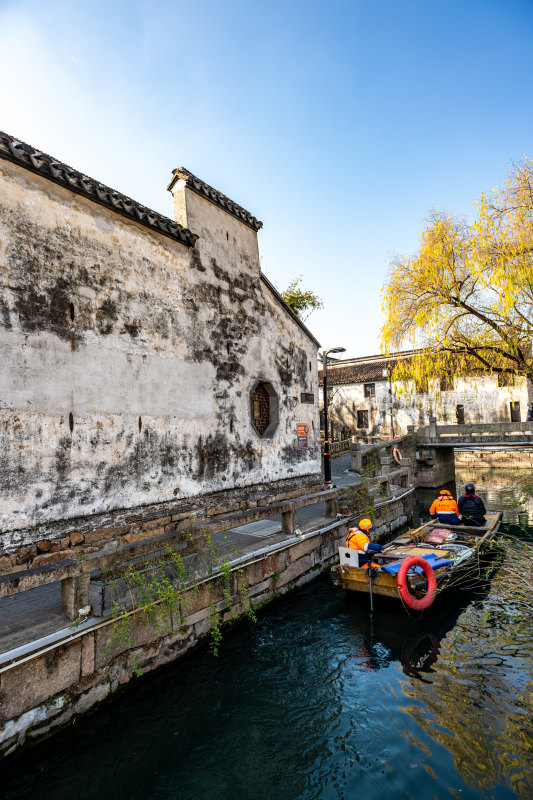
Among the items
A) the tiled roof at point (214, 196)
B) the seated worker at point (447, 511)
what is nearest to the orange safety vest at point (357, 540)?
the seated worker at point (447, 511)

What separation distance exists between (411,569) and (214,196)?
28.5 ft

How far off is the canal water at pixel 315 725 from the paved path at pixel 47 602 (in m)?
1.00

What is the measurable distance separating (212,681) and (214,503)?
12.4ft

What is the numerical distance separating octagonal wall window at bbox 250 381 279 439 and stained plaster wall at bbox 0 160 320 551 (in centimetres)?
19

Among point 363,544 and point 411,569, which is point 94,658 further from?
point 411,569

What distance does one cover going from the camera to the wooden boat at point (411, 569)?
6996 millimetres

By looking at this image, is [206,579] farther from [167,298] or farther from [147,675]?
[167,298]

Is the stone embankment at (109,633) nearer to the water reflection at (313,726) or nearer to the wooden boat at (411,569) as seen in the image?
the water reflection at (313,726)

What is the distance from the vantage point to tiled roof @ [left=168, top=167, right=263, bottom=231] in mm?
9203

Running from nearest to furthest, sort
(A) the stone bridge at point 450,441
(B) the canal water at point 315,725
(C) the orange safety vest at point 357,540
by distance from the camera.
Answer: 1. (B) the canal water at point 315,725
2. (C) the orange safety vest at point 357,540
3. (A) the stone bridge at point 450,441

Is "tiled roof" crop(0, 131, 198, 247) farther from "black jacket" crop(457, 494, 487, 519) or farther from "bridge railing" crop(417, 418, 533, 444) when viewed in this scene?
"bridge railing" crop(417, 418, 533, 444)

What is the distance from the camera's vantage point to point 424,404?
1291 inches

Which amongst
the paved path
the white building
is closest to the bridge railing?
the white building

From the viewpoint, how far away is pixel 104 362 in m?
7.05
